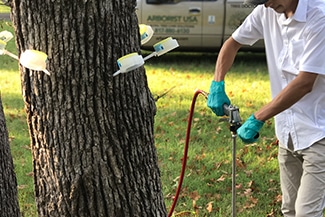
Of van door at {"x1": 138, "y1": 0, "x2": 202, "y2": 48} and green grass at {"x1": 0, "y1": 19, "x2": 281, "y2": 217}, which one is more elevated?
van door at {"x1": 138, "y1": 0, "x2": 202, "y2": 48}

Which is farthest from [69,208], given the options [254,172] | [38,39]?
[254,172]

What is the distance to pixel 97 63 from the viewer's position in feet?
8.10

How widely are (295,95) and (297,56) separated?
0.27 metres

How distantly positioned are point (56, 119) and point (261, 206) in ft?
8.63

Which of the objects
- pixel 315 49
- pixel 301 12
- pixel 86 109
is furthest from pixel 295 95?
pixel 86 109

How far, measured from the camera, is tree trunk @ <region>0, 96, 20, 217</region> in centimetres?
313

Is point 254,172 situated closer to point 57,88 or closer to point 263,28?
point 263,28

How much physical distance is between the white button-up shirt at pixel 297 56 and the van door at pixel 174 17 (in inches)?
246

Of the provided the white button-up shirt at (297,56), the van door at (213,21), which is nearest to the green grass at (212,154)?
the van door at (213,21)

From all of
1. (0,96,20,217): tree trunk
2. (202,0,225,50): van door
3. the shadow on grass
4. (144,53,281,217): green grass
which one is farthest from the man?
the shadow on grass

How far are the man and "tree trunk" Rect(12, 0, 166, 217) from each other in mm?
850

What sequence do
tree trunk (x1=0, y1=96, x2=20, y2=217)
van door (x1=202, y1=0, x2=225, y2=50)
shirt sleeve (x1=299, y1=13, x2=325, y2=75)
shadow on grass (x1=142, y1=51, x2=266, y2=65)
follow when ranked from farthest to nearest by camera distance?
shadow on grass (x1=142, y1=51, x2=266, y2=65)
van door (x1=202, y1=0, x2=225, y2=50)
tree trunk (x1=0, y1=96, x2=20, y2=217)
shirt sleeve (x1=299, y1=13, x2=325, y2=75)

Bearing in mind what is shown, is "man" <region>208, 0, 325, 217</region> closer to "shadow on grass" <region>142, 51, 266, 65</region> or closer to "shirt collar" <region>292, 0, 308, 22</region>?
"shirt collar" <region>292, 0, 308, 22</region>

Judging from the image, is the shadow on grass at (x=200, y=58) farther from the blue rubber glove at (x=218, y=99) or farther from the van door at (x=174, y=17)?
the blue rubber glove at (x=218, y=99)
